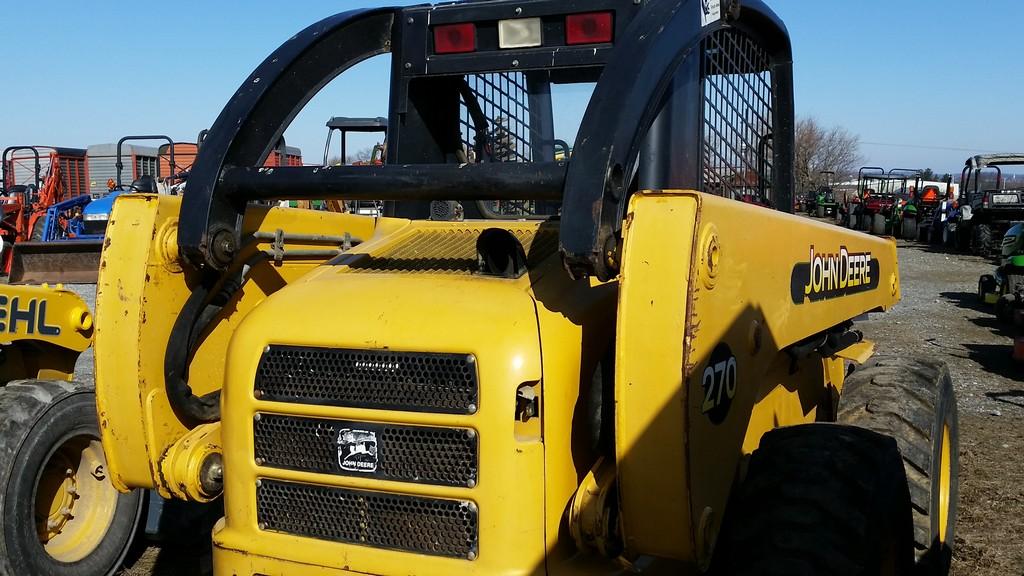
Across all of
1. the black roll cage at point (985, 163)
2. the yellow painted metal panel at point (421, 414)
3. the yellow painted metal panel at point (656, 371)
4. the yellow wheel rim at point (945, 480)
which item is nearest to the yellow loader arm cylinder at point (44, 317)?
the yellow painted metal panel at point (421, 414)

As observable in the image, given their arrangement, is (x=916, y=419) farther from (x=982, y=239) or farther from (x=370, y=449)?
(x=982, y=239)

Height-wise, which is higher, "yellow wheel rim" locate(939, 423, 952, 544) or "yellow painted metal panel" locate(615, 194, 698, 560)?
"yellow painted metal panel" locate(615, 194, 698, 560)

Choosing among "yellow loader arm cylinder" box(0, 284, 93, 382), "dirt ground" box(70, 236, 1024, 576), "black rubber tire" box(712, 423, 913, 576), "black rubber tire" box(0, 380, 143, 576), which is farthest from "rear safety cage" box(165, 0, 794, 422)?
"dirt ground" box(70, 236, 1024, 576)

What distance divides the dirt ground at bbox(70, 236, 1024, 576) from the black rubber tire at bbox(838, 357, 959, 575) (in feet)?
2.82

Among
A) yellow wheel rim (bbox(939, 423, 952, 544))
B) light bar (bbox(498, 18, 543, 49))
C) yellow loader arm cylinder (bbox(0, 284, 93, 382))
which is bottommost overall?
yellow wheel rim (bbox(939, 423, 952, 544))

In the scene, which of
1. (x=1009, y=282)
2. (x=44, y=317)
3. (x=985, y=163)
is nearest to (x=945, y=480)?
(x=44, y=317)

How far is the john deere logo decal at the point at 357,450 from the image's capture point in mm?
2512

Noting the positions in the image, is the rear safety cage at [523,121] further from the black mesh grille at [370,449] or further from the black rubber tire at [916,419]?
the black rubber tire at [916,419]

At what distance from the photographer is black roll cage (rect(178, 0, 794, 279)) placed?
7.93 ft

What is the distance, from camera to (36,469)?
3.91 metres

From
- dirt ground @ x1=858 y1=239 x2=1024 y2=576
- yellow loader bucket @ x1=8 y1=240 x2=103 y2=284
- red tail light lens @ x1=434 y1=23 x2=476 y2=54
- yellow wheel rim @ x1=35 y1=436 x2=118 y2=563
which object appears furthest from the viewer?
yellow loader bucket @ x1=8 y1=240 x2=103 y2=284

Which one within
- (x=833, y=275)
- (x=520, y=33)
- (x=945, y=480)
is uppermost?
(x=520, y=33)

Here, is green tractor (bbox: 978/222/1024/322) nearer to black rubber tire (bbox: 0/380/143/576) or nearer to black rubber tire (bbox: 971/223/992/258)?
black rubber tire (bbox: 971/223/992/258)

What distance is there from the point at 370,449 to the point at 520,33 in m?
1.52
